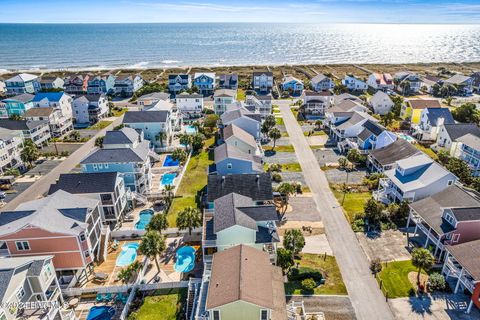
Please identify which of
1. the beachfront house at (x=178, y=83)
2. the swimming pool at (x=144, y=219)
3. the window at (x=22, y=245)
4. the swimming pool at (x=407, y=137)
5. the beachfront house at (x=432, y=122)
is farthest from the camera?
the beachfront house at (x=178, y=83)

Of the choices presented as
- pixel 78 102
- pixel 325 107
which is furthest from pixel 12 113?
pixel 325 107

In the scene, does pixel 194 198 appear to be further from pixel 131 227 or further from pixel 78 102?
pixel 78 102

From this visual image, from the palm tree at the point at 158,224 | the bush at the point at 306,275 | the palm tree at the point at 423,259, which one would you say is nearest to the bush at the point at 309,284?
the bush at the point at 306,275

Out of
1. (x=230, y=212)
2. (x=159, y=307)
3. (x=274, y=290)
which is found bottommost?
(x=159, y=307)

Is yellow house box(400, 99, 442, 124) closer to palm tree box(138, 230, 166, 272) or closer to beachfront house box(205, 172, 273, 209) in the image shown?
beachfront house box(205, 172, 273, 209)

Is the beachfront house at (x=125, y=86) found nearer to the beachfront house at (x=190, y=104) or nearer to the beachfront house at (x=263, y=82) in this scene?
the beachfront house at (x=190, y=104)

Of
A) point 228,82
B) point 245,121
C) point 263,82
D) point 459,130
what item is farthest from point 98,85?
point 459,130
